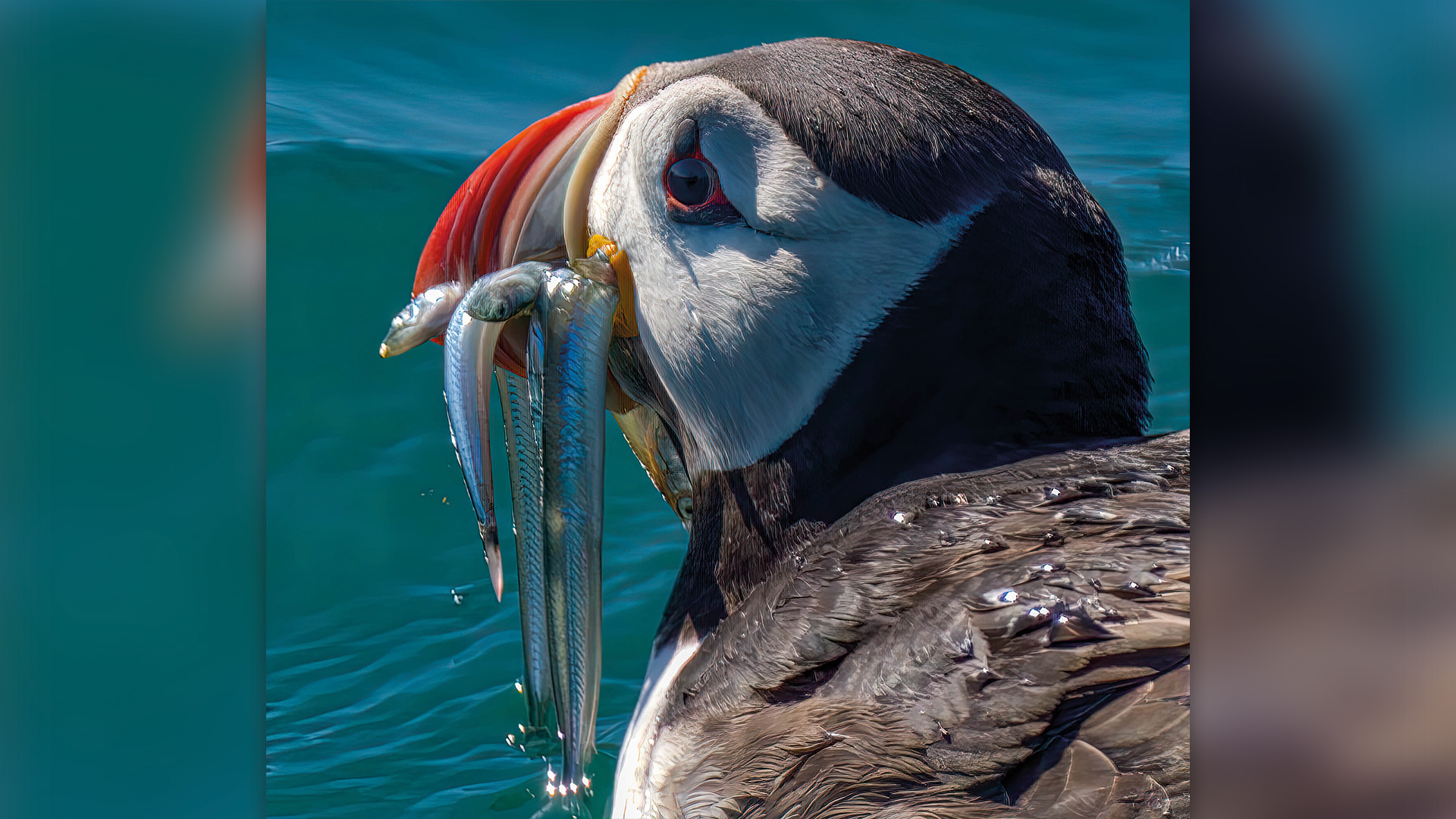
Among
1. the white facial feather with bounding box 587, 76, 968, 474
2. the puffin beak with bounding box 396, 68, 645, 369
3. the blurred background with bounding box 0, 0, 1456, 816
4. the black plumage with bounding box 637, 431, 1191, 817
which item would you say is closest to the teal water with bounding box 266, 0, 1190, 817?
the blurred background with bounding box 0, 0, 1456, 816

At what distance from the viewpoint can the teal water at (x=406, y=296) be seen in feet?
6.29

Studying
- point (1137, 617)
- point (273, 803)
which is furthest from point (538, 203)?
point (273, 803)

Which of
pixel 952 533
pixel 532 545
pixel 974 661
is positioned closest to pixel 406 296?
pixel 532 545

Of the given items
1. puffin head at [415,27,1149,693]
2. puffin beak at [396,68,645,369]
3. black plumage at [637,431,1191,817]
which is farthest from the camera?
puffin beak at [396,68,645,369]

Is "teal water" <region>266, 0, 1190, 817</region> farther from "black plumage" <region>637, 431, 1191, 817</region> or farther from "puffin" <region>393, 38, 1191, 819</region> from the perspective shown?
"black plumage" <region>637, 431, 1191, 817</region>

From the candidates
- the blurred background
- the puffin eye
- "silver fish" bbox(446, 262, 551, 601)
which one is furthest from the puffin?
the blurred background

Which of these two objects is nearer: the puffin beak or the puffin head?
the puffin head

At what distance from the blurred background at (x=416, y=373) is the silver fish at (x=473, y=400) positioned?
25 cm

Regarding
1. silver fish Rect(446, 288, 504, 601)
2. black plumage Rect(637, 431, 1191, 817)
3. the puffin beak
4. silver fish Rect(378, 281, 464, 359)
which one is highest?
the puffin beak

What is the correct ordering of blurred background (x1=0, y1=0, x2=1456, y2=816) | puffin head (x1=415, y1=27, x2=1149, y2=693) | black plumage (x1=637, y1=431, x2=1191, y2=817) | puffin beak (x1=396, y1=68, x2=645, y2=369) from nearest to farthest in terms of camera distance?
blurred background (x1=0, y1=0, x2=1456, y2=816) < black plumage (x1=637, y1=431, x2=1191, y2=817) < puffin head (x1=415, y1=27, x2=1149, y2=693) < puffin beak (x1=396, y1=68, x2=645, y2=369)

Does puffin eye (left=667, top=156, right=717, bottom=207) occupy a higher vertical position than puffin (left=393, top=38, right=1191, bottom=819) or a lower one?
higher

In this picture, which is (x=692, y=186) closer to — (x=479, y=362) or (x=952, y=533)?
(x=479, y=362)

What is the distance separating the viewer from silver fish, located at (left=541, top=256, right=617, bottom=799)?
1.67m
